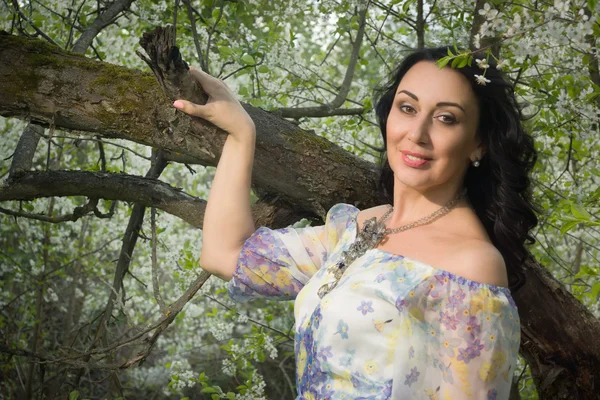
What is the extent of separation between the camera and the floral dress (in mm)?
1725

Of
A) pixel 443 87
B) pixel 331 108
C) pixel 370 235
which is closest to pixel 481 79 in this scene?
pixel 443 87

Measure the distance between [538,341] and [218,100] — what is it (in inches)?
55.2

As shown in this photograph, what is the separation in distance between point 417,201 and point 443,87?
33cm

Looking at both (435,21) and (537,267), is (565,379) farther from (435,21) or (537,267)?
(435,21)

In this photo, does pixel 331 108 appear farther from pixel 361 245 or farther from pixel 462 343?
pixel 462 343

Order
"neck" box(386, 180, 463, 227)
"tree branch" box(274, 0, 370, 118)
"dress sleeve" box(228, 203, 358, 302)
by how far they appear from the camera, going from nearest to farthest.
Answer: "neck" box(386, 180, 463, 227) → "dress sleeve" box(228, 203, 358, 302) → "tree branch" box(274, 0, 370, 118)

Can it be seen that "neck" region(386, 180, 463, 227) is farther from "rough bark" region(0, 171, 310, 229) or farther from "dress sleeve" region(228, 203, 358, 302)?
"rough bark" region(0, 171, 310, 229)

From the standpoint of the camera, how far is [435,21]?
400 centimetres

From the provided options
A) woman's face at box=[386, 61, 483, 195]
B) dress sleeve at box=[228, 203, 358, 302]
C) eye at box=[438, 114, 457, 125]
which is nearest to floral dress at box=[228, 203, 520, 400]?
dress sleeve at box=[228, 203, 358, 302]

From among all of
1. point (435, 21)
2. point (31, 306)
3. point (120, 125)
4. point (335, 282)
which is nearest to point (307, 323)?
point (335, 282)

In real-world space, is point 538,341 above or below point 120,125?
below

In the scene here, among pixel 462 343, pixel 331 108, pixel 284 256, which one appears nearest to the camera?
pixel 462 343

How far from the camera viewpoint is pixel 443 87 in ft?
6.46

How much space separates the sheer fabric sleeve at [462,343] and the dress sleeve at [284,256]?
48cm
